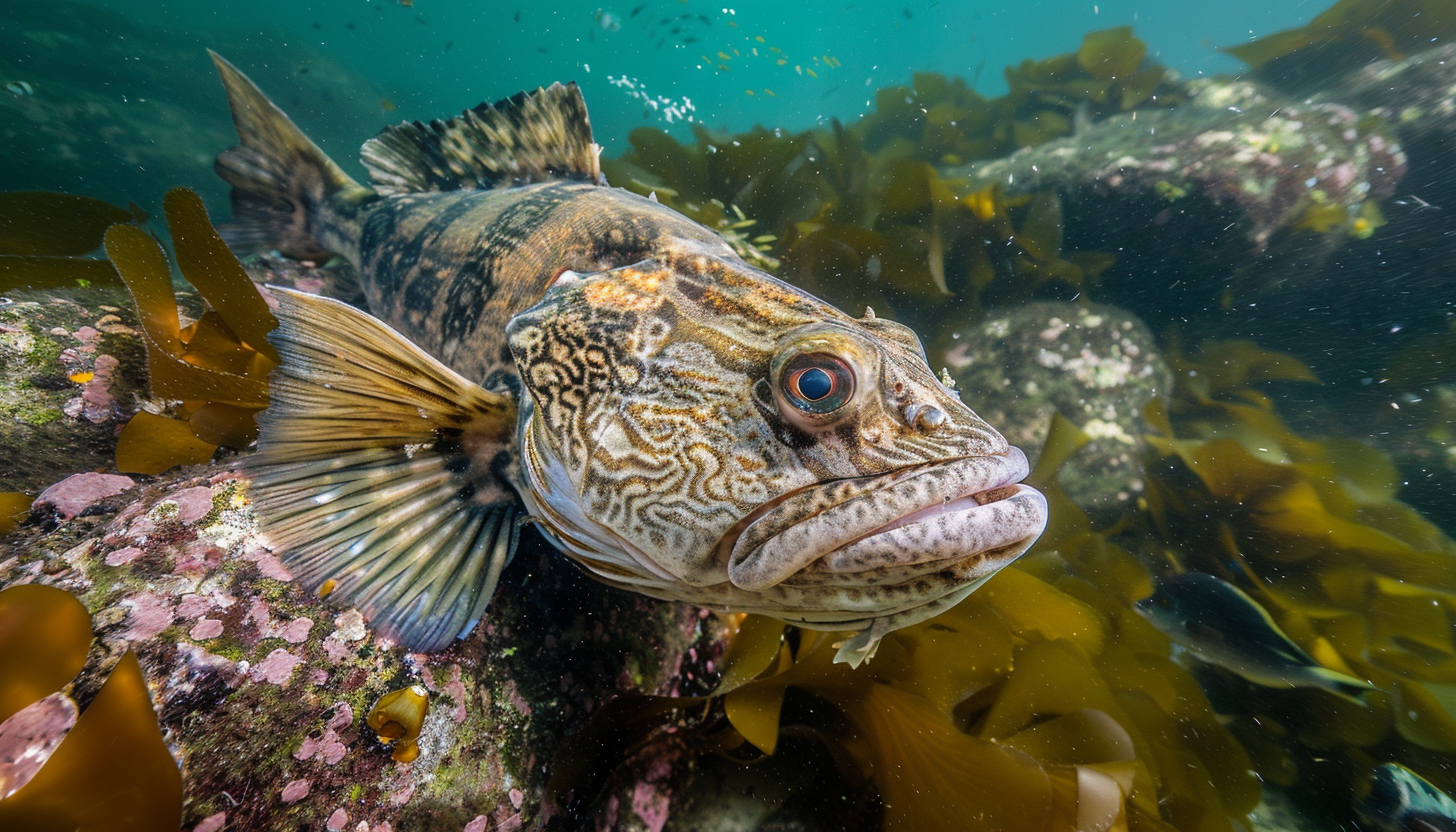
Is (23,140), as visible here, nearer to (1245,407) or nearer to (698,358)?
(698,358)

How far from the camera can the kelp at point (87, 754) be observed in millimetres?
1129

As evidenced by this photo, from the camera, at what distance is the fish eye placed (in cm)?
138

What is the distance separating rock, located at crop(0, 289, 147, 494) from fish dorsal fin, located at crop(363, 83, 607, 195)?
5.27 feet

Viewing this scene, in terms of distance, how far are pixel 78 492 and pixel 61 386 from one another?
→ 757 mm

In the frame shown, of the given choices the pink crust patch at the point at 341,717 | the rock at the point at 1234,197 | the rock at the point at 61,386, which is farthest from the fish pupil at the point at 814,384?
the rock at the point at 1234,197

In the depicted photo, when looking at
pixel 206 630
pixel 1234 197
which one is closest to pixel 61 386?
pixel 206 630

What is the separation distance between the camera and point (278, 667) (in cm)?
142

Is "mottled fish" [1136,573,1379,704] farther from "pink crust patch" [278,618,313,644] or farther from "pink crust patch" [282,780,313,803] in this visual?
"pink crust patch" [278,618,313,644]

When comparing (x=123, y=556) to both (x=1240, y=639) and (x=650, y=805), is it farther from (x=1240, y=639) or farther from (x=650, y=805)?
(x=1240, y=639)

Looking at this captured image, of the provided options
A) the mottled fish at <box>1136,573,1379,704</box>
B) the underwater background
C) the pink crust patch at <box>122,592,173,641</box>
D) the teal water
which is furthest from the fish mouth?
the teal water

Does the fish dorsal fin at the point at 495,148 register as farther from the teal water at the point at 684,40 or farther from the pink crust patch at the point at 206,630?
the teal water at the point at 684,40

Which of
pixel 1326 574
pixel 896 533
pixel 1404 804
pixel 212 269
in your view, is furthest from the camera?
pixel 1326 574

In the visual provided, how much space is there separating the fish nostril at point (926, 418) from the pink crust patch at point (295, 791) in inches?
71.0

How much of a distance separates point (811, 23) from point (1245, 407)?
9694 cm
